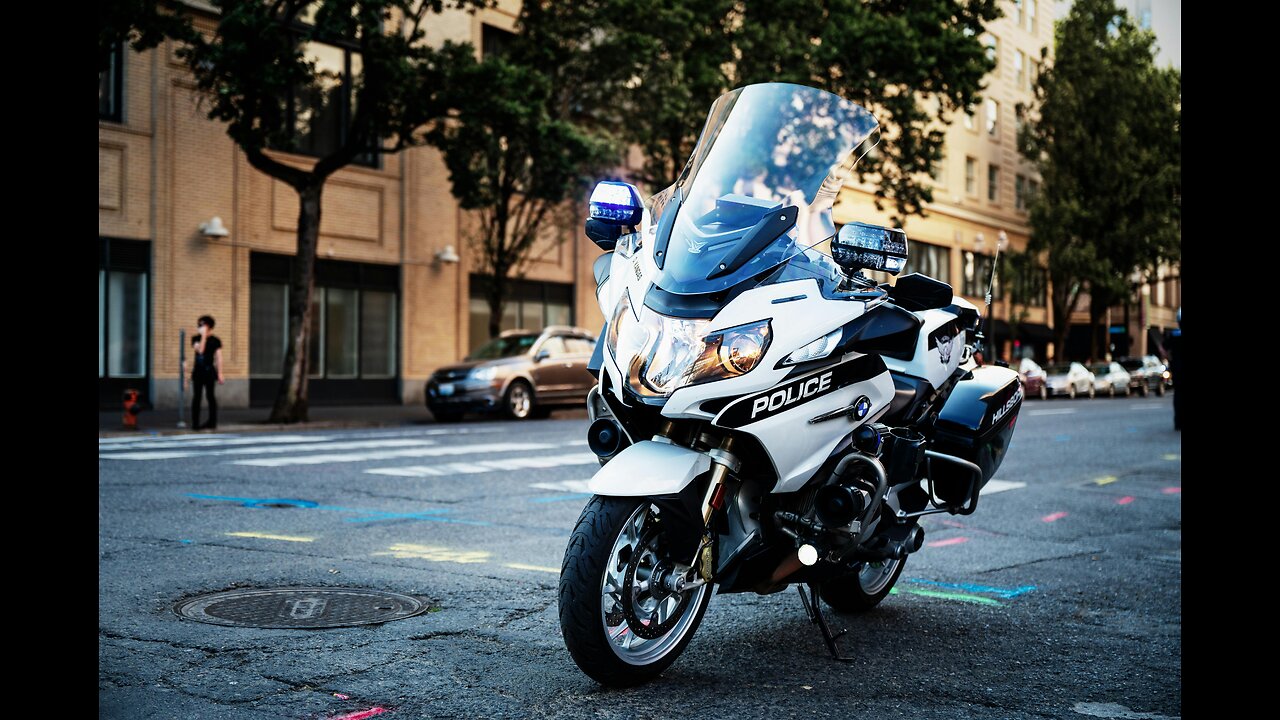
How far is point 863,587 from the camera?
18.9 feet

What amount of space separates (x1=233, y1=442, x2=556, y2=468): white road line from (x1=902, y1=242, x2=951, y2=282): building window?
3793 centimetres

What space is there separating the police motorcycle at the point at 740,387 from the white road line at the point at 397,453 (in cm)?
872

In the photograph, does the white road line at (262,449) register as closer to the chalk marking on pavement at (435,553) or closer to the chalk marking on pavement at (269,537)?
the chalk marking on pavement at (269,537)

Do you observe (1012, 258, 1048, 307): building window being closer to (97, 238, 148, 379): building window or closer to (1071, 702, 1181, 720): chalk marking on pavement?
(97, 238, 148, 379): building window

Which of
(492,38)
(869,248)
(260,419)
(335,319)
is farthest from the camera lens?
(492,38)

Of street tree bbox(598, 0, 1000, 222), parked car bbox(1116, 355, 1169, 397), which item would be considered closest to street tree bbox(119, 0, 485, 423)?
street tree bbox(598, 0, 1000, 222)

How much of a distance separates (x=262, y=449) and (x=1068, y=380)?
37.8 meters

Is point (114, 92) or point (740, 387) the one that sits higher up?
point (114, 92)

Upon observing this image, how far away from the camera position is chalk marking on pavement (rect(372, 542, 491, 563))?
23.2 ft

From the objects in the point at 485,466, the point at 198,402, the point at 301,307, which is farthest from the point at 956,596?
the point at 301,307

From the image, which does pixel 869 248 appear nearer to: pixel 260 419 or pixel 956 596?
pixel 956 596

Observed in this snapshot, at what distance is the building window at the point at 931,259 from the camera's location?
5225 cm
